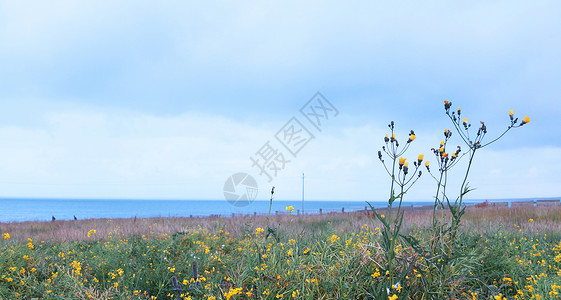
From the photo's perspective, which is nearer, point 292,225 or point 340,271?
point 340,271

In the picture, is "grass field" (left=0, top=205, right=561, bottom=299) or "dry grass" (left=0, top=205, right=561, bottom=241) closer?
"grass field" (left=0, top=205, right=561, bottom=299)

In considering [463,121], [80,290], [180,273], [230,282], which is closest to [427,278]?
[463,121]

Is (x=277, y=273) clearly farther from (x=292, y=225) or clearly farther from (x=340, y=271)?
(x=292, y=225)

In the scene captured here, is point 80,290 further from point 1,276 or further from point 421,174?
point 421,174

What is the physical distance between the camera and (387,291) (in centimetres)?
320

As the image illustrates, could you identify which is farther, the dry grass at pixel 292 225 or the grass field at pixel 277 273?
the dry grass at pixel 292 225

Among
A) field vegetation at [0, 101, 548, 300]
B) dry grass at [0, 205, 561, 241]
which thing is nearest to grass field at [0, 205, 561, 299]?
field vegetation at [0, 101, 548, 300]

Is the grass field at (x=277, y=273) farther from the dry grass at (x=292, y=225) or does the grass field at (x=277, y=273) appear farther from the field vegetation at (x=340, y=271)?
the dry grass at (x=292, y=225)

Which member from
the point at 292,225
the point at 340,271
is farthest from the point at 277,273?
the point at 292,225

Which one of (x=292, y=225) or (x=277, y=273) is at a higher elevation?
(x=277, y=273)

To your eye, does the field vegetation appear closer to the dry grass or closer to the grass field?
the grass field

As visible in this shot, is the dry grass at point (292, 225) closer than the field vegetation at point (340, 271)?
No

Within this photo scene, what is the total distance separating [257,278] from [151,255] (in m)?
2.99

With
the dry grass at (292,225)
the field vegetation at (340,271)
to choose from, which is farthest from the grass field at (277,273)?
the dry grass at (292,225)
